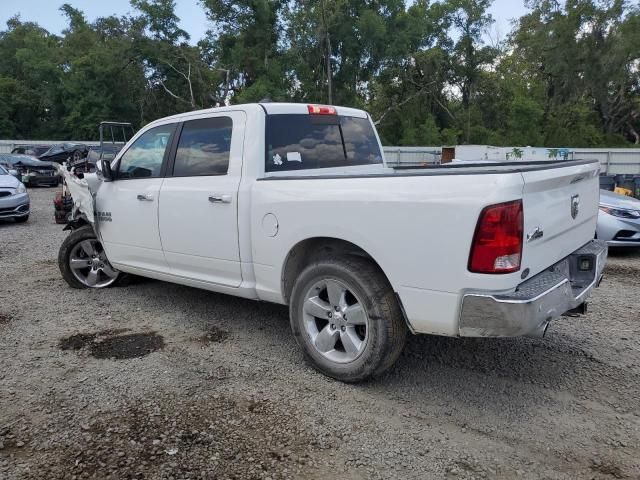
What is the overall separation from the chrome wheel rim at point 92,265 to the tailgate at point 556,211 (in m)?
4.57

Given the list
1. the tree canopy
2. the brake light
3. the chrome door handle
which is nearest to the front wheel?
the chrome door handle

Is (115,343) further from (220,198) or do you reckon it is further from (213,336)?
(220,198)

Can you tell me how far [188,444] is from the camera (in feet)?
10.1

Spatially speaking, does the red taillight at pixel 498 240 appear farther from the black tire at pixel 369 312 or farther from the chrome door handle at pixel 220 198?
the chrome door handle at pixel 220 198

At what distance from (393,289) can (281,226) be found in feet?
3.20

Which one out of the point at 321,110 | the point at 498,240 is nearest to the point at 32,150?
the point at 321,110

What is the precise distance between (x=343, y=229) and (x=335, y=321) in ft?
2.19

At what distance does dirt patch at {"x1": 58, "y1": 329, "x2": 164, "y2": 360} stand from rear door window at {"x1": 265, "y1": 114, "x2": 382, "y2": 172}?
1.76 m

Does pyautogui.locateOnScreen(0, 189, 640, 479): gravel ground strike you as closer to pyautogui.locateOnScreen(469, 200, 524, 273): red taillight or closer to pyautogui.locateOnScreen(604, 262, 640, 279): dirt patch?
pyautogui.locateOnScreen(469, 200, 524, 273): red taillight

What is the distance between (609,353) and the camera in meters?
4.37

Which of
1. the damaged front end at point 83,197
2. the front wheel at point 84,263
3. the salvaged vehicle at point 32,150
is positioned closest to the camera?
the damaged front end at point 83,197

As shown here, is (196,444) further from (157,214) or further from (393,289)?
(157,214)

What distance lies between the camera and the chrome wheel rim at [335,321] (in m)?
3.66

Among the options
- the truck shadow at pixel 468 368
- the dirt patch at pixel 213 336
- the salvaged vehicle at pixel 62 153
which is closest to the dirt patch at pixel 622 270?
the truck shadow at pixel 468 368
